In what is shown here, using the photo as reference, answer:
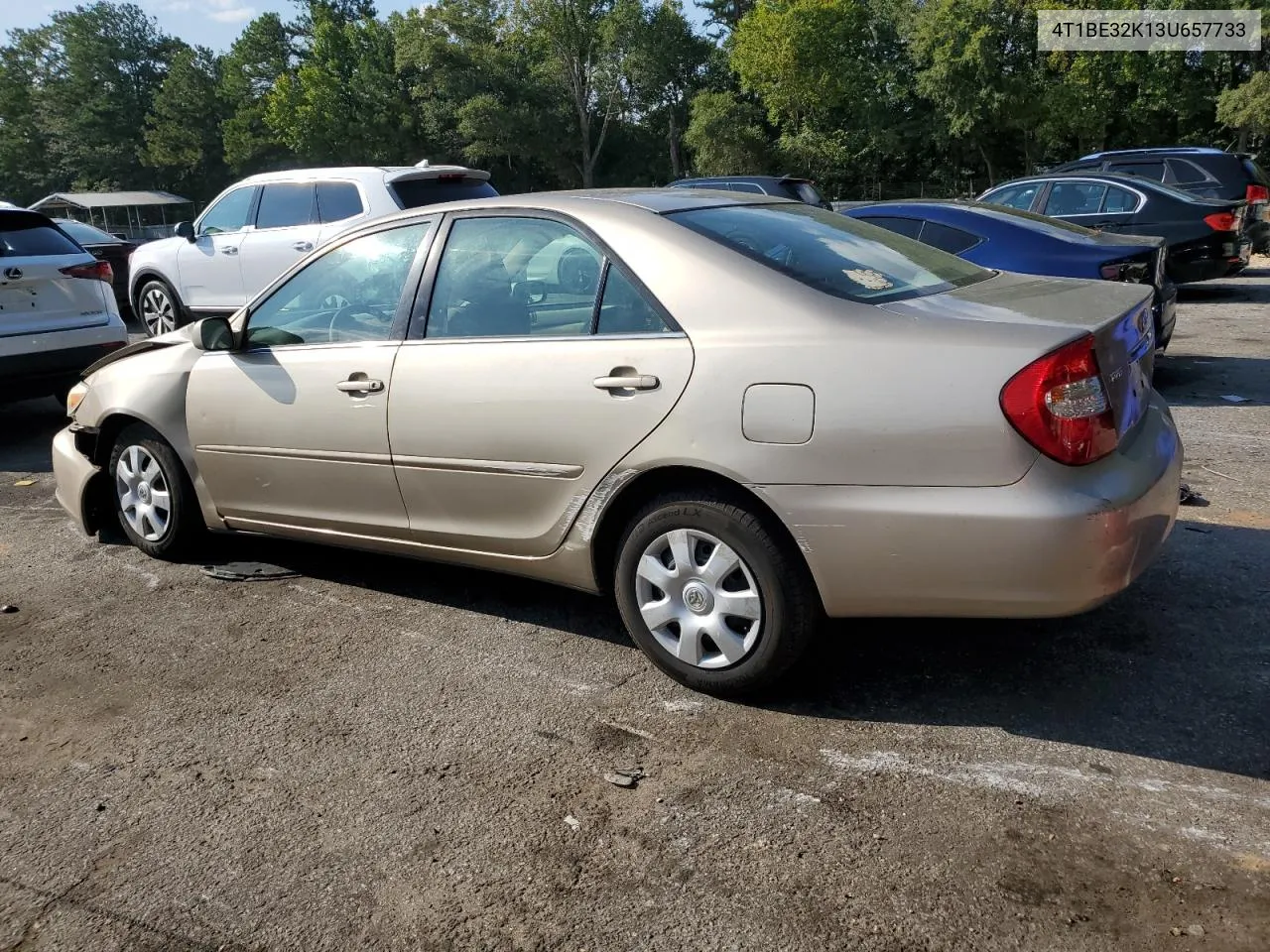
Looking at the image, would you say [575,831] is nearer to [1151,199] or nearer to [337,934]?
[337,934]

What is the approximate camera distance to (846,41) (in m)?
44.8

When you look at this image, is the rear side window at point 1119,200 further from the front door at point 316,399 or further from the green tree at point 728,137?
the green tree at point 728,137

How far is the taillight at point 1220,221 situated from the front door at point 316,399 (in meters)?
9.77

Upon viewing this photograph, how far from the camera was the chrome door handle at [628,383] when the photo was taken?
126 inches

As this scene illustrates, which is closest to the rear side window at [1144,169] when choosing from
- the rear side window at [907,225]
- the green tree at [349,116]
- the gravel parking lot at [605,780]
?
the rear side window at [907,225]

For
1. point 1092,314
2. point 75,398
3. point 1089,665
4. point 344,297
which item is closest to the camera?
point 1092,314

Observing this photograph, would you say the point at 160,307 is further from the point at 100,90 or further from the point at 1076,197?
the point at 100,90

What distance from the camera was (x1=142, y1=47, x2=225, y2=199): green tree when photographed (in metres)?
66.3

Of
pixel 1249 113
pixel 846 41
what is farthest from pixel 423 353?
pixel 846 41

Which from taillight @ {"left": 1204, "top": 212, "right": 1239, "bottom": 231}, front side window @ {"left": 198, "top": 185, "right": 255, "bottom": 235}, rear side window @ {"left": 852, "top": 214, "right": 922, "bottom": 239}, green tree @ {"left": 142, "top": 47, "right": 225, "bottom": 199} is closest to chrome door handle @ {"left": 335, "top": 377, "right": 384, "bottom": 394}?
rear side window @ {"left": 852, "top": 214, "right": 922, "bottom": 239}

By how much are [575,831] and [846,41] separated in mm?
47381

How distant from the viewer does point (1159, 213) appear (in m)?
11.1

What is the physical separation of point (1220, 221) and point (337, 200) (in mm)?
8931

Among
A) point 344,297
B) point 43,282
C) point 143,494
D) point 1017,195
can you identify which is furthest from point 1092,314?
point 1017,195
